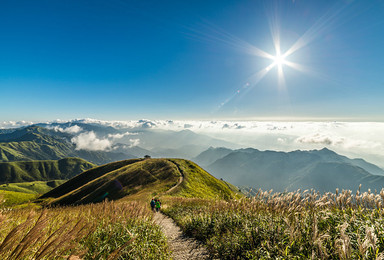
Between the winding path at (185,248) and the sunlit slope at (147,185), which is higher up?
the winding path at (185,248)

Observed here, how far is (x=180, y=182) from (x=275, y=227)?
57207 millimetres

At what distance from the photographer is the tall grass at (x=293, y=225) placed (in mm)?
4271

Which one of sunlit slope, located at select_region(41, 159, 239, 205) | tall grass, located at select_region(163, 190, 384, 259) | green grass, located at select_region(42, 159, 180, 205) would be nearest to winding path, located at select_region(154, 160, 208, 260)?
tall grass, located at select_region(163, 190, 384, 259)

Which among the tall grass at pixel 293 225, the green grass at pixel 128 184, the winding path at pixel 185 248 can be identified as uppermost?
the tall grass at pixel 293 225

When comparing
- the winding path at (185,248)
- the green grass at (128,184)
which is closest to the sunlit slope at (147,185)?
the green grass at (128,184)

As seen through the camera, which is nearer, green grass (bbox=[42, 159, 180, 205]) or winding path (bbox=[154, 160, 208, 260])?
winding path (bbox=[154, 160, 208, 260])

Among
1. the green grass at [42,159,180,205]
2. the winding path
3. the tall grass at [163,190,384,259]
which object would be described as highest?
the tall grass at [163,190,384,259]

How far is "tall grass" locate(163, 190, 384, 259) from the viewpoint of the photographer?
14.0ft

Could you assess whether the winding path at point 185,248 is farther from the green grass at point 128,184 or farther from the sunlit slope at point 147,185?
the green grass at point 128,184

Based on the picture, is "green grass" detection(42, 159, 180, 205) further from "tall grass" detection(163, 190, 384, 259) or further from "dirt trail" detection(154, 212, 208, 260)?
"tall grass" detection(163, 190, 384, 259)

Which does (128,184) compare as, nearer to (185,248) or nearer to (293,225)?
(185,248)

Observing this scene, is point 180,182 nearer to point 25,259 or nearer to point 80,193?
point 80,193

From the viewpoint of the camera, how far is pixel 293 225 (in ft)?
15.2

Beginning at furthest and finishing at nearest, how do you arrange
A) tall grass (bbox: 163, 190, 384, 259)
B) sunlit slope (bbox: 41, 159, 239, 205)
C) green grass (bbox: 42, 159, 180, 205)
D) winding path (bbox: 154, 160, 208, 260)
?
green grass (bbox: 42, 159, 180, 205) → sunlit slope (bbox: 41, 159, 239, 205) → winding path (bbox: 154, 160, 208, 260) → tall grass (bbox: 163, 190, 384, 259)
